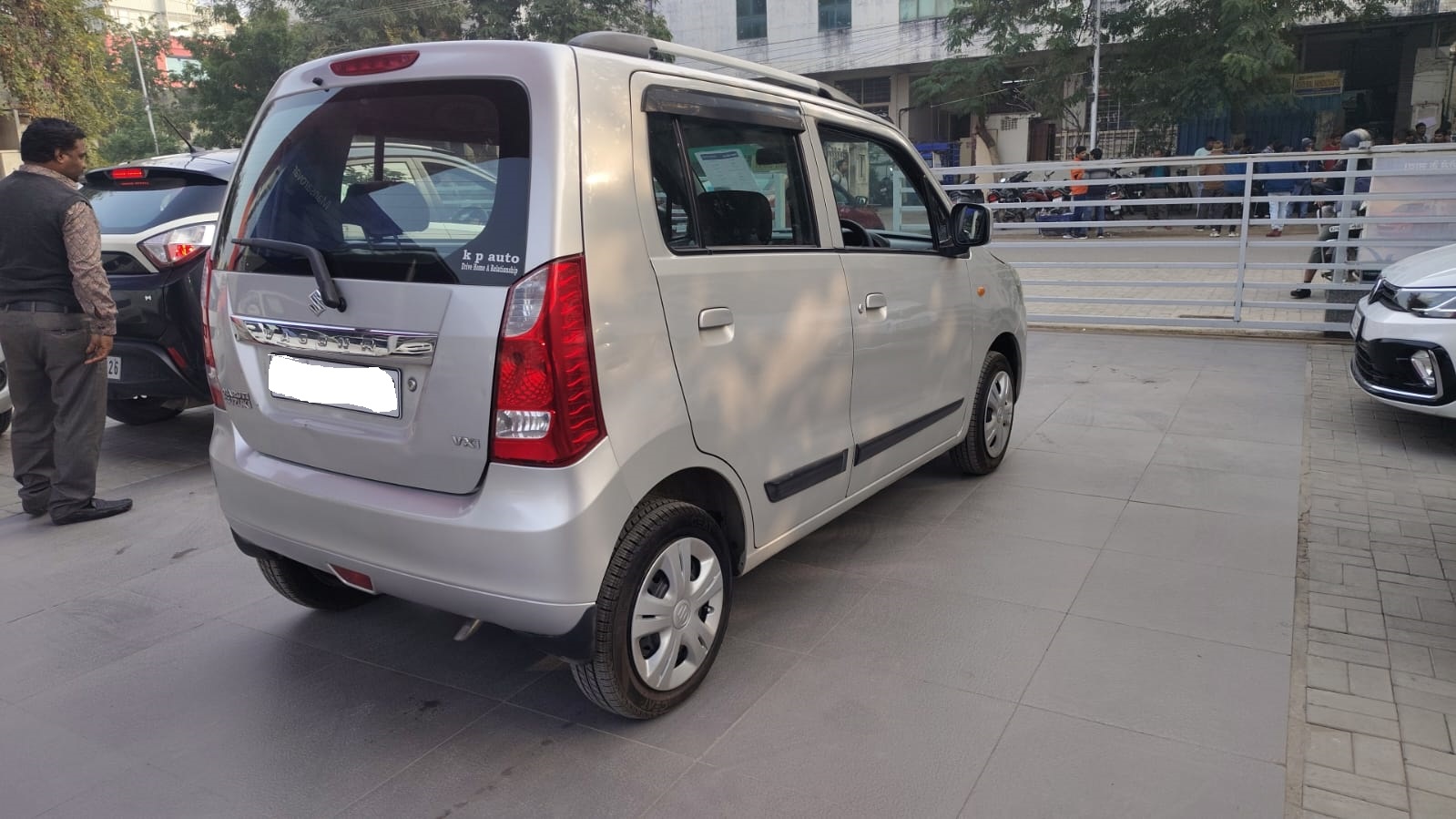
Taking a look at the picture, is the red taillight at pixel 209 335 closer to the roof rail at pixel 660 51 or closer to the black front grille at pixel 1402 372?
the roof rail at pixel 660 51

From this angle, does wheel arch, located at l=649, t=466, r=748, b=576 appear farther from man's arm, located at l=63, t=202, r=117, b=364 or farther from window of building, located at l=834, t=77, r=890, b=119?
window of building, located at l=834, t=77, r=890, b=119

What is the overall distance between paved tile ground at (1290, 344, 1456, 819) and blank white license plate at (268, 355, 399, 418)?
2.57 m

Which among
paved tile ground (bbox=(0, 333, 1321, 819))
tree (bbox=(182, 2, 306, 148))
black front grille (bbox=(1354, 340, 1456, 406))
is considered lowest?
paved tile ground (bbox=(0, 333, 1321, 819))

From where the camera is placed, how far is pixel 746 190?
320 centimetres

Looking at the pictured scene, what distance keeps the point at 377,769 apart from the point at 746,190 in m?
2.05

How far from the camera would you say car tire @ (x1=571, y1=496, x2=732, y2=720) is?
264cm

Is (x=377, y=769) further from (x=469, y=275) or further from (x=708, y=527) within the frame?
(x=469, y=275)

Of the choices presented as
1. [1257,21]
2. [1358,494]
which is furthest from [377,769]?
[1257,21]

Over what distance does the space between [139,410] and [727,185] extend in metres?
5.29

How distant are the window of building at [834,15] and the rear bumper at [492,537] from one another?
3258 centimetres

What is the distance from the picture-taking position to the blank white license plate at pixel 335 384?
261 cm

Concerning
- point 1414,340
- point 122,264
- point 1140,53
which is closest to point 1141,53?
point 1140,53

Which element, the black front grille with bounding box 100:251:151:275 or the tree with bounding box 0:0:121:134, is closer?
the black front grille with bounding box 100:251:151:275

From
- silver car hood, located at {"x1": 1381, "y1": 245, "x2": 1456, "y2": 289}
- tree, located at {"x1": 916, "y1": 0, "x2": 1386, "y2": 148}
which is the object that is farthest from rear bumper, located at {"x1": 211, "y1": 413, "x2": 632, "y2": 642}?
tree, located at {"x1": 916, "y1": 0, "x2": 1386, "y2": 148}
